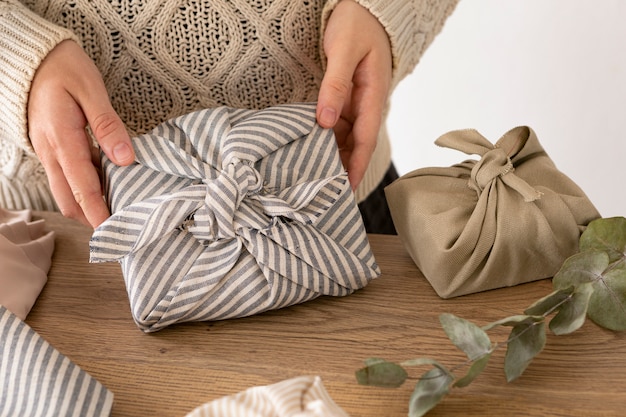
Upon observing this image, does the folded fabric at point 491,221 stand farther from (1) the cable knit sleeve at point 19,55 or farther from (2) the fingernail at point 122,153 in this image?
(1) the cable knit sleeve at point 19,55

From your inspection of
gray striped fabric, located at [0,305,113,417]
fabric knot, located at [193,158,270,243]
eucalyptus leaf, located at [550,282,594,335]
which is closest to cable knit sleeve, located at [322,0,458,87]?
fabric knot, located at [193,158,270,243]

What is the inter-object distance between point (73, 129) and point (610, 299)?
510mm

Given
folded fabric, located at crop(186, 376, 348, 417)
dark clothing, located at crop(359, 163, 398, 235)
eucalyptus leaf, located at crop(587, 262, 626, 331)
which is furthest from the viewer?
dark clothing, located at crop(359, 163, 398, 235)

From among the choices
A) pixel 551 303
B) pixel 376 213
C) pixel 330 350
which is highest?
pixel 551 303

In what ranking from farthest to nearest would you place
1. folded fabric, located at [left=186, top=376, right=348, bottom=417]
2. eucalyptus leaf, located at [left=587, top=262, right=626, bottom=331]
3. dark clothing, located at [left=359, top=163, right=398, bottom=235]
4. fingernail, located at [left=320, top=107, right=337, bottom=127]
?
dark clothing, located at [left=359, top=163, right=398, bottom=235], fingernail, located at [left=320, top=107, right=337, bottom=127], eucalyptus leaf, located at [left=587, top=262, right=626, bottom=331], folded fabric, located at [left=186, top=376, right=348, bottom=417]

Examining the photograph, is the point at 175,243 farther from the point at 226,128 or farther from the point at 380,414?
the point at 380,414

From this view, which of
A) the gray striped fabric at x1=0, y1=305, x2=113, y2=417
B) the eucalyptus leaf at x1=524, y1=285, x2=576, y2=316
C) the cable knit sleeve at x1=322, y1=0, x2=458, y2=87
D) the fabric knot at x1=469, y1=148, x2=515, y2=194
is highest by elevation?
the cable knit sleeve at x1=322, y1=0, x2=458, y2=87

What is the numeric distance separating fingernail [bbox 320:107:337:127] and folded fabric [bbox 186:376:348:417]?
282 mm

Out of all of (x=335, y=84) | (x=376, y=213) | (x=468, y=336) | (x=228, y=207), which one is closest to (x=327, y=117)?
(x=335, y=84)

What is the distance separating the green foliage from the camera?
517 millimetres

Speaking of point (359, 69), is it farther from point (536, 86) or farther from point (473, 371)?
point (536, 86)

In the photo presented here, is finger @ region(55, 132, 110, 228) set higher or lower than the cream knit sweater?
lower

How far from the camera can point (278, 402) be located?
0.49 meters

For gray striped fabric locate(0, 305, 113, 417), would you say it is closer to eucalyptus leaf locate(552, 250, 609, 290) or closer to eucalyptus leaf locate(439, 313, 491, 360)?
eucalyptus leaf locate(439, 313, 491, 360)
